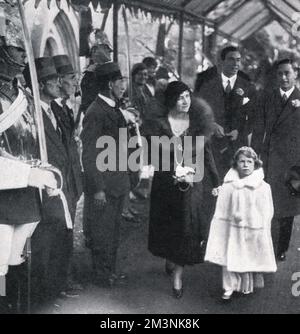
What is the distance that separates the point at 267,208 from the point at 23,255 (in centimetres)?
186

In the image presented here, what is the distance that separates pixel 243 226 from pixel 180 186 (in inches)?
22.4

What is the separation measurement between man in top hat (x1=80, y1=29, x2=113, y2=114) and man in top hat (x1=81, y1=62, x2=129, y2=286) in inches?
8.6

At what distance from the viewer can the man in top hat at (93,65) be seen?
4.86 m

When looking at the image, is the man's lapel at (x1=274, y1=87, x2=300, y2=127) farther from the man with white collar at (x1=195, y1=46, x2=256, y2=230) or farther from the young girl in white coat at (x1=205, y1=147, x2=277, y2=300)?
the young girl in white coat at (x1=205, y1=147, x2=277, y2=300)

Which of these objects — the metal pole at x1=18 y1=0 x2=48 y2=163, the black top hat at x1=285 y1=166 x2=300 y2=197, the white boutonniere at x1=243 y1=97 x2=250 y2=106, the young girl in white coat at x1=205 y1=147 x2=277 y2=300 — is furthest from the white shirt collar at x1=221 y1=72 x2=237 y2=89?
the metal pole at x1=18 y1=0 x2=48 y2=163

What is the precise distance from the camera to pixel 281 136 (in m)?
5.29

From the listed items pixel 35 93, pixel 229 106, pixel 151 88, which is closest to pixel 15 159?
pixel 35 93

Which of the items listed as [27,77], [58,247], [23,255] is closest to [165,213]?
[58,247]

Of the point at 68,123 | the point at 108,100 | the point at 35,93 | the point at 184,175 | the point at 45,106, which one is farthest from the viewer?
the point at 108,100

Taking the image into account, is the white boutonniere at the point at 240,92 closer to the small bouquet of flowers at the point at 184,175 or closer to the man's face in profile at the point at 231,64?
the man's face in profile at the point at 231,64

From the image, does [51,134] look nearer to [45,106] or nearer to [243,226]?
[45,106]

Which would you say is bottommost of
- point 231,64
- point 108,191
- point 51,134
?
point 108,191

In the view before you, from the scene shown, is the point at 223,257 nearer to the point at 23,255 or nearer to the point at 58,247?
the point at 58,247

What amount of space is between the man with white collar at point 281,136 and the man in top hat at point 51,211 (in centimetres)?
192
